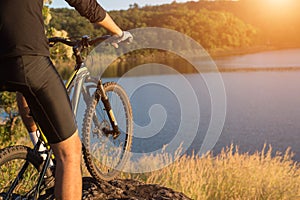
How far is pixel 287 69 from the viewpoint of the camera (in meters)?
76.1

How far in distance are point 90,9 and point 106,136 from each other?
1.65m

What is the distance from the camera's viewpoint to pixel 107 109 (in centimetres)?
414

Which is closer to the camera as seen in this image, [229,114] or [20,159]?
[20,159]

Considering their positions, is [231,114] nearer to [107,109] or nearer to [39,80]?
[107,109]

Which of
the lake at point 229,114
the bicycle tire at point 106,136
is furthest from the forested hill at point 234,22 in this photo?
the bicycle tire at point 106,136

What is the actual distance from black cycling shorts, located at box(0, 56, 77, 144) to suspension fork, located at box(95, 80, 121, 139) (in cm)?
126

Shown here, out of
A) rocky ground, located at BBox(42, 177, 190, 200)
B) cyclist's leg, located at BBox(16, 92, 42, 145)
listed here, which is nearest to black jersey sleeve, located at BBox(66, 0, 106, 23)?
cyclist's leg, located at BBox(16, 92, 42, 145)

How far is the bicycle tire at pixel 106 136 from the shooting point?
151 inches

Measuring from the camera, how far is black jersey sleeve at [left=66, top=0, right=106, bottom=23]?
2.88 m

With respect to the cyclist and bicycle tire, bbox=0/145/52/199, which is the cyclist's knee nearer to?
the cyclist

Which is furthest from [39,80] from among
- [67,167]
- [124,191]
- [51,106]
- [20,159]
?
[124,191]

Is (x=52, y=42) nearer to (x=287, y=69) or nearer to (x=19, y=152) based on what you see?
(x=19, y=152)

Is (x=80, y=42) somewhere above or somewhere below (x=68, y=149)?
above

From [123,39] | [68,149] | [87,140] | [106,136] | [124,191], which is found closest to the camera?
[68,149]
